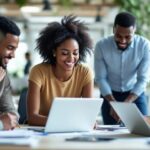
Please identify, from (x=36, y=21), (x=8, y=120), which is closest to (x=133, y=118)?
(x=8, y=120)

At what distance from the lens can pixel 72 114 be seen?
2.41 metres

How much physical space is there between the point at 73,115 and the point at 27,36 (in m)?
9.42

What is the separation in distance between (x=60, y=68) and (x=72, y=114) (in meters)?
0.79

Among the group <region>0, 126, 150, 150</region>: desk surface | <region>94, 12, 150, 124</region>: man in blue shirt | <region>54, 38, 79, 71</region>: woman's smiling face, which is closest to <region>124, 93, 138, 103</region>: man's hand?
<region>94, 12, 150, 124</region>: man in blue shirt

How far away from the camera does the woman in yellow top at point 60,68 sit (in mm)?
3088

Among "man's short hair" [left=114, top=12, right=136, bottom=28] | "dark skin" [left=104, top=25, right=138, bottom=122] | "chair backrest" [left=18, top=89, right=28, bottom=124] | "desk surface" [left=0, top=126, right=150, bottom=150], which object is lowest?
"chair backrest" [left=18, top=89, right=28, bottom=124]

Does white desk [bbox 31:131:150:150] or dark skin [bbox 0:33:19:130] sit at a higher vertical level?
dark skin [bbox 0:33:19:130]

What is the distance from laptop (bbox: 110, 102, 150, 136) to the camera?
2311 millimetres

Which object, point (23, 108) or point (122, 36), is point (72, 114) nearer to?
point (23, 108)

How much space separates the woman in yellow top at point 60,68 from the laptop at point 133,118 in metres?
0.73

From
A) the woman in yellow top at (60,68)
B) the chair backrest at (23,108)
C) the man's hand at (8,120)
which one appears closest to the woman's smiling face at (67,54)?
the woman in yellow top at (60,68)

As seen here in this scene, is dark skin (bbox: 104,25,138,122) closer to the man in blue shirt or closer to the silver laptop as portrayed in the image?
the man in blue shirt

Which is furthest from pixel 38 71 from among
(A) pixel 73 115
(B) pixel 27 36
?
(B) pixel 27 36

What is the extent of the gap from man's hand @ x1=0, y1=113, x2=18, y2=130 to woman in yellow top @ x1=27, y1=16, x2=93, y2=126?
1.13 ft
